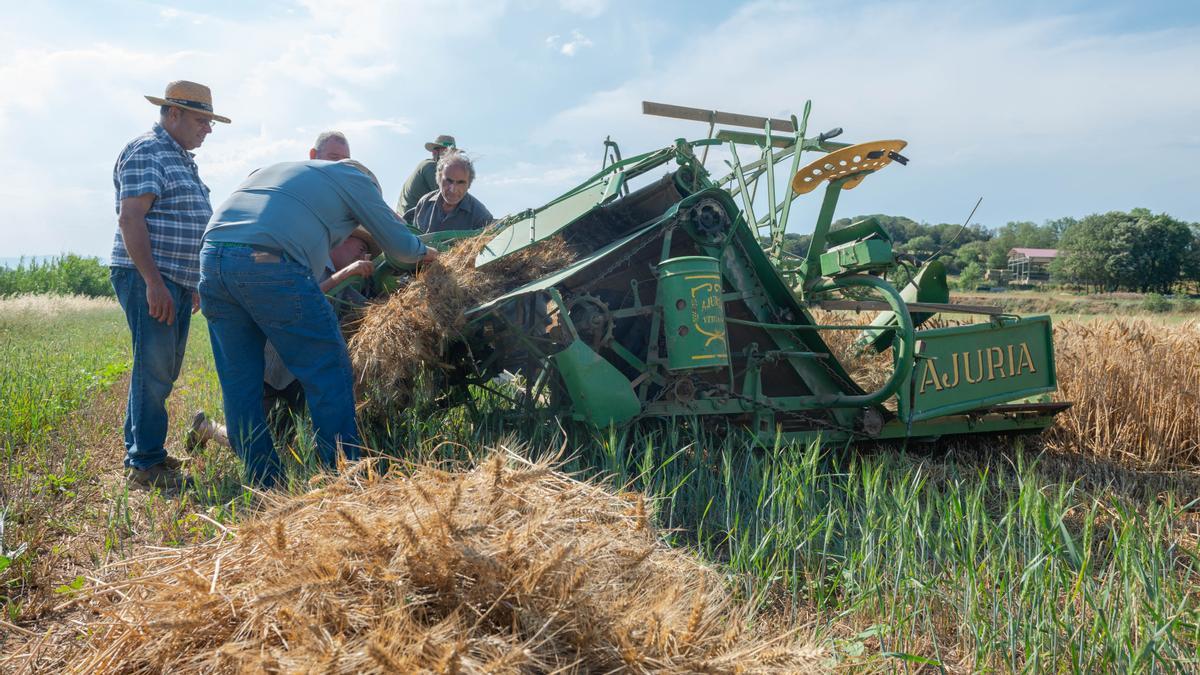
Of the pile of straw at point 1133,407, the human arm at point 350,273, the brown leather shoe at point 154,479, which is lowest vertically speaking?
the pile of straw at point 1133,407

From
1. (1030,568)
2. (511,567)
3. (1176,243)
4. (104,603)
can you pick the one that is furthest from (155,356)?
(1176,243)

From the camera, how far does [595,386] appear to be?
3.76 m

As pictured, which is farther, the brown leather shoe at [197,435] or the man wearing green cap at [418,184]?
the man wearing green cap at [418,184]

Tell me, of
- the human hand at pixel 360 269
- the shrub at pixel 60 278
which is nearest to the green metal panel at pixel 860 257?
the human hand at pixel 360 269

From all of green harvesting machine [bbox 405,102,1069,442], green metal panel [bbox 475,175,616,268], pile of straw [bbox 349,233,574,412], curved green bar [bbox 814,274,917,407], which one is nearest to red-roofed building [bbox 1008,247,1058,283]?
green harvesting machine [bbox 405,102,1069,442]

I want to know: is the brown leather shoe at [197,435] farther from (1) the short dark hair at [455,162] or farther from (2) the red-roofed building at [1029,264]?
(2) the red-roofed building at [1029,264]

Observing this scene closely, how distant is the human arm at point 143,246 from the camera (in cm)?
390

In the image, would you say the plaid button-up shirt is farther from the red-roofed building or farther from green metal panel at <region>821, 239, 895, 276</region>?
the red-roofed building

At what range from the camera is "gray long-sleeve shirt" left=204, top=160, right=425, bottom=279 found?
3496 millimetres

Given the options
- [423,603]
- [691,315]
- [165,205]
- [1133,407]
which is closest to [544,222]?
[691,315]

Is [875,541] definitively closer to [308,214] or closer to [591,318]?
[591,318]

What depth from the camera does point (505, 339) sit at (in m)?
4.19

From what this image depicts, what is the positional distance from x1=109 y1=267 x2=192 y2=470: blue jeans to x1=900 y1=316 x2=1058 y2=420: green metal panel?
410 cm

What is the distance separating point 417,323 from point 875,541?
2.35m
